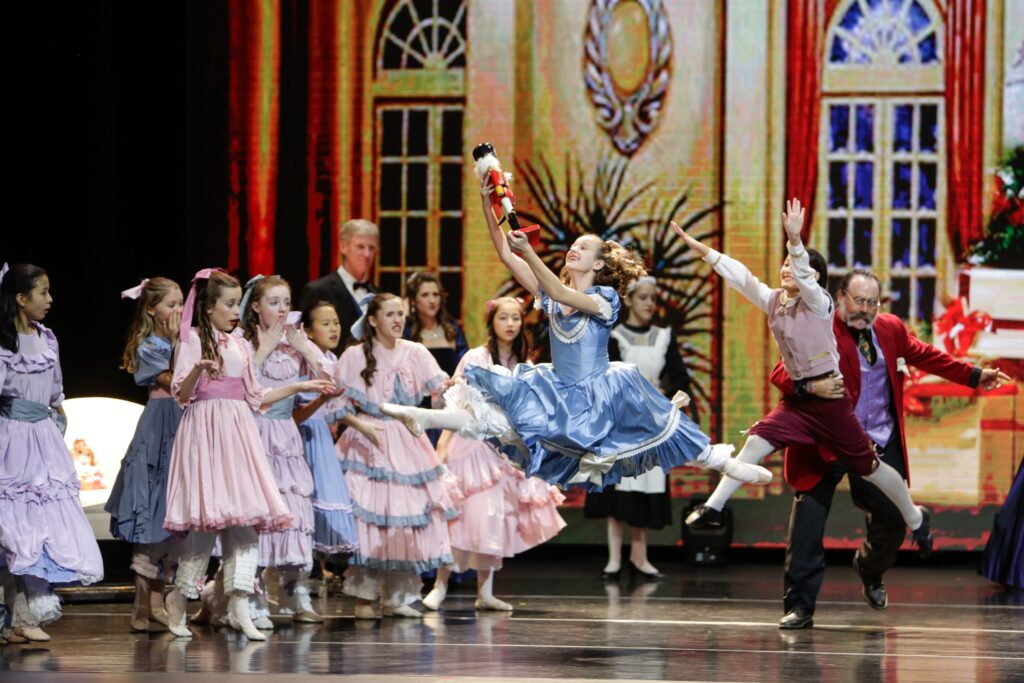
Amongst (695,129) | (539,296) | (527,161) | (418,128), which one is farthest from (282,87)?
(539,296)

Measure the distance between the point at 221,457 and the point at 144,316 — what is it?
0.82 metres

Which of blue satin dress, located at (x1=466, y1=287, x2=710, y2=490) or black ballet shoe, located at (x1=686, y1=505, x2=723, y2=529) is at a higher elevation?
blue satin dress, located at (x1=466, y1=287, x2=710, y2=490)

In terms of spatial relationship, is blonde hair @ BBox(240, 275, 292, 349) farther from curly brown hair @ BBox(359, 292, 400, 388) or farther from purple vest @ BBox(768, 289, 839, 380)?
purple vest @ BBox(768, 289, 839, 380)

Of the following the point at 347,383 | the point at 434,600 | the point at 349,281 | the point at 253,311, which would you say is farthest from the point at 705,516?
the point at 349,281

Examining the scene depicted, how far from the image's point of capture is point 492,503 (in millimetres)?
6750

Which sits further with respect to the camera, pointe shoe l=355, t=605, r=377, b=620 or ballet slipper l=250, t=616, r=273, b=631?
pointe shoe l=355, t=605, r=377, b=620

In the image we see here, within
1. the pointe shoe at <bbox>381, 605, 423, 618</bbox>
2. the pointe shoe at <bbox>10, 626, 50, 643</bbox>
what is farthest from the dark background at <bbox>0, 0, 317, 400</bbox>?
the pointe shoe at <bbox>10, 626, 50, 643</bbox>

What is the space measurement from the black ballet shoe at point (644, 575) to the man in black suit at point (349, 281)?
197 centimetres

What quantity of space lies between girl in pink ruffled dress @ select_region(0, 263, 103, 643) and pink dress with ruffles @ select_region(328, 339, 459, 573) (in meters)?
1.19

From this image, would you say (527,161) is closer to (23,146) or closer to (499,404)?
(23,146)

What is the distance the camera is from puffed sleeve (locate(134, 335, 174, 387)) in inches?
241

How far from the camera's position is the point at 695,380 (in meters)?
8.68

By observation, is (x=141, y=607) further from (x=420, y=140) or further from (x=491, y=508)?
(x=420, y=140)

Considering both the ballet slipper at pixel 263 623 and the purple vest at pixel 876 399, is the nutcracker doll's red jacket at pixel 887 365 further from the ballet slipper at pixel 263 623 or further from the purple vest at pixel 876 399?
the ballet slipper at pixel 263 623
